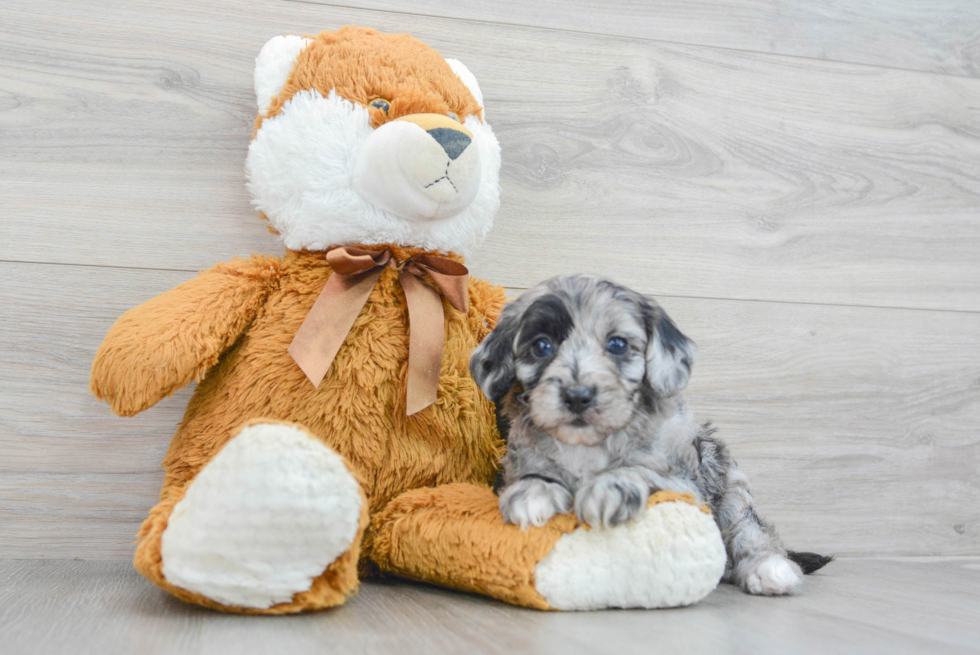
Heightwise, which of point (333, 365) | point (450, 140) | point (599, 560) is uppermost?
point (450, 140)

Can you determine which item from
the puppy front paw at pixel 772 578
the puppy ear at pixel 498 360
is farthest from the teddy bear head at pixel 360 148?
the puppy front paw at pixel 772 578

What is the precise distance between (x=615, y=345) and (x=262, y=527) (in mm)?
670

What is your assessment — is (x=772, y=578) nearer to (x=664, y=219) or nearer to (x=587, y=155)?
(x=664, y=219)

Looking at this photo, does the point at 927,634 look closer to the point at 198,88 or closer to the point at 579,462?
the point at 579,462

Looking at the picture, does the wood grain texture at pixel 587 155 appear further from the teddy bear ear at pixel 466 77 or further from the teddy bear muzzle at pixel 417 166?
the teddy bear muzzle at pixel 417 166

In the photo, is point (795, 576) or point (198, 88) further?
point (198, 88)

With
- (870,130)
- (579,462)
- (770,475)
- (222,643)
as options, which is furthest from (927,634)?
(870,130)

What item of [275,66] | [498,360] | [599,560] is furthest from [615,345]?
[275,66]

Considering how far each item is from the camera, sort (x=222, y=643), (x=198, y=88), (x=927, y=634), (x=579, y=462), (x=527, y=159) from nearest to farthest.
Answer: (x=222, y=643) → (x=927, y=634) → (x=579, y=462) → (x=198, y=88) → (x=527, y=159)

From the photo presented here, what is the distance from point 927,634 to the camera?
4.09ft

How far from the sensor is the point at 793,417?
2.17 metres

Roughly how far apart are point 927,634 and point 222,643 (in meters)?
1.08

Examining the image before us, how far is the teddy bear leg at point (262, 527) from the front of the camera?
3.70 feet

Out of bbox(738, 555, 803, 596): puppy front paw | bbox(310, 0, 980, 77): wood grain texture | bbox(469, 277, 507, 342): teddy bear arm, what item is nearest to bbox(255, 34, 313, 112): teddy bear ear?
bbox(310, 0, 980, 77): wood grain texture
